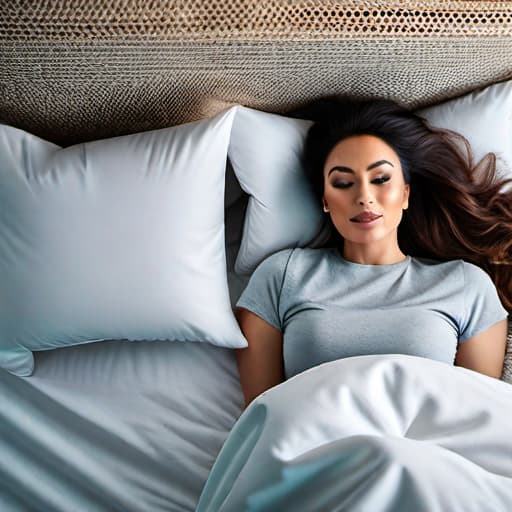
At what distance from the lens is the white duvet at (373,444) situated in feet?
2.32

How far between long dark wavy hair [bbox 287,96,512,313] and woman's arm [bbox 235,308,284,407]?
22 centimetres

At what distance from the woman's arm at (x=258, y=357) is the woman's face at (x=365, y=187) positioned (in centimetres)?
22

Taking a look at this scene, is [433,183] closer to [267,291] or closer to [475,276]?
[475,276]

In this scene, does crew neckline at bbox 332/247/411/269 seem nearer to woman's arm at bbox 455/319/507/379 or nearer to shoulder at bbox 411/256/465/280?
shoulder at bbox 411/256/465/280

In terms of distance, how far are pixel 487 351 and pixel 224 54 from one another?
685 mm

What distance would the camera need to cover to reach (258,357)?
44.9 inches

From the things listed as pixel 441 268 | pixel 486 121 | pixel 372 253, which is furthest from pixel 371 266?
pixel 486 121

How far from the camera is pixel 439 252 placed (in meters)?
1.24

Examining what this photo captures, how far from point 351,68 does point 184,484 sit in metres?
0.76

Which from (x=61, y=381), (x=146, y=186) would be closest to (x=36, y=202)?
(x=146, y=186)

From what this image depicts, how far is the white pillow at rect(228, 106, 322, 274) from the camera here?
3.82ft

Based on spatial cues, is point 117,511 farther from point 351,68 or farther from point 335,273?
point 351,68

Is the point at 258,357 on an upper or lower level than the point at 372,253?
lower

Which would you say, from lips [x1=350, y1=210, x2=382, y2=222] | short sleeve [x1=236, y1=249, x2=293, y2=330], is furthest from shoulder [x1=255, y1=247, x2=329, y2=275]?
lips [x1=350, y1=210, x2=382, y2=222]
